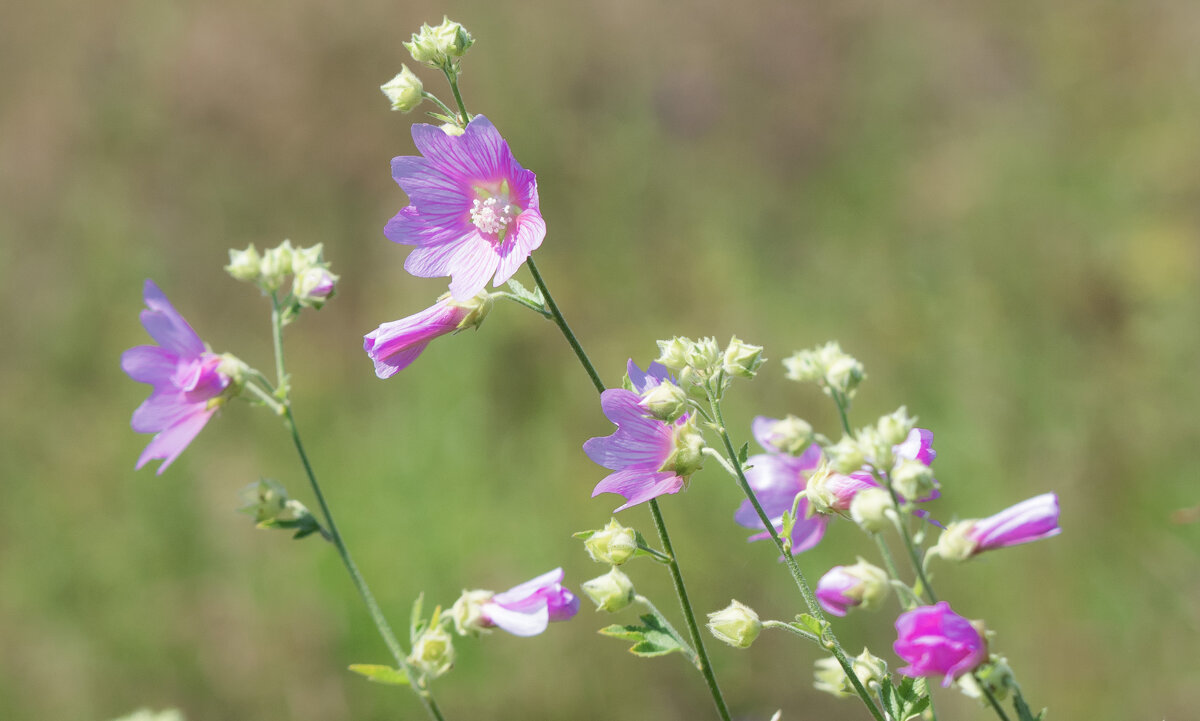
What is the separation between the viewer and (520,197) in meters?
1.82

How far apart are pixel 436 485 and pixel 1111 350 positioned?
3.50 m

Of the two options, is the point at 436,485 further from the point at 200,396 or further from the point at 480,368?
the point at 200,396

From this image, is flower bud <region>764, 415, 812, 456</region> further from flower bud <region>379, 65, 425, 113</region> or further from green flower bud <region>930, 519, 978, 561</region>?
flower bud <region>379, 65, 425, 113</region>

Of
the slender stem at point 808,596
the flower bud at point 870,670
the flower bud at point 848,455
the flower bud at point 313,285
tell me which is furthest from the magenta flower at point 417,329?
the flower bud at point 870,670

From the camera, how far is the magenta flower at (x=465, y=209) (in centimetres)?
164

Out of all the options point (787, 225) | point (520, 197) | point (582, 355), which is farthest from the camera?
point (787, 225)

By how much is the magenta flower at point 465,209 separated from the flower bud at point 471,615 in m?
0.54

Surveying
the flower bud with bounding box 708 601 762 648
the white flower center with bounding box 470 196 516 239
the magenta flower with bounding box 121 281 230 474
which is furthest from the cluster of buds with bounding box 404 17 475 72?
the flower bud with bounding box 708 601 762 648

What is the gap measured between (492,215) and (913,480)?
0.96 meters

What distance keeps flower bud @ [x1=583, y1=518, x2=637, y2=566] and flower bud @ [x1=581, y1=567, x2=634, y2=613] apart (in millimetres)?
56

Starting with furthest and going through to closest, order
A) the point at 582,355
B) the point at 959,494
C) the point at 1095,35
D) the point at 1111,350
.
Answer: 1. the point at 1095,35
2. the point at 1111,350
3. the point at 959,494
4. the point at 582,355

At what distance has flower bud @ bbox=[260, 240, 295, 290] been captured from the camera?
200cm

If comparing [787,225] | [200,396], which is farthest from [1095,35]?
[200,396]

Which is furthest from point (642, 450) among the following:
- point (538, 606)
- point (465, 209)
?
point (465, 209)
